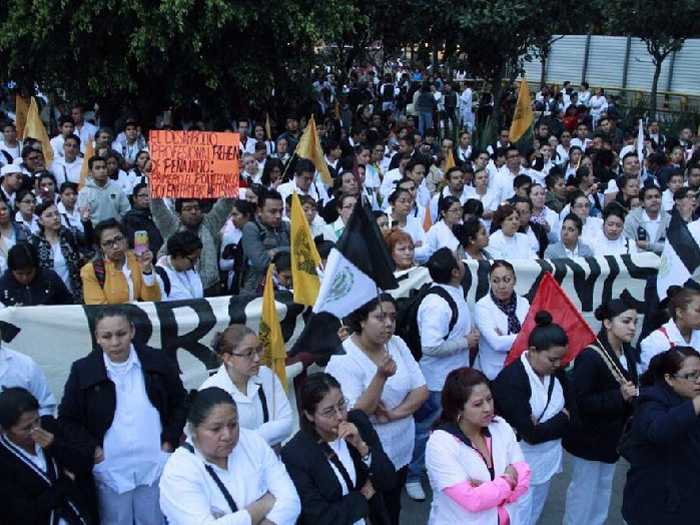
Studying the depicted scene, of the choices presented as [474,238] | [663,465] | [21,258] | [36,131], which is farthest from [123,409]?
[36,131]

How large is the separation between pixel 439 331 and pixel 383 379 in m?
0.96

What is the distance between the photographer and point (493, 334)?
18.7 feet

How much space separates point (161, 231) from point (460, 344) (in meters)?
2.99

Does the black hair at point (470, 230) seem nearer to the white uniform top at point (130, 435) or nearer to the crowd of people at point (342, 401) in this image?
the crowd of people at point (342, 401)

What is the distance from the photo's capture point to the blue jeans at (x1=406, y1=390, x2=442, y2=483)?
5.77 meters

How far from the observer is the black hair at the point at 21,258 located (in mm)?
5539

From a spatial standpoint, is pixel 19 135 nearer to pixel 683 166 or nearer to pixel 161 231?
pixel 161 231

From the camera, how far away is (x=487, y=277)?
22.1 ft

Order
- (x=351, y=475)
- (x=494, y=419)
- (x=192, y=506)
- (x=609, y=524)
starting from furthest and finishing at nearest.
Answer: (x=609, y=524), (x=494, y=419), (x=351, y=475), (x=192, y=506)

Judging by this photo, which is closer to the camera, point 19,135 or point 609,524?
point 609,524

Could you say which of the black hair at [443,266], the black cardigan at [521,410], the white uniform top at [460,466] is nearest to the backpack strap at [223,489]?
the white uniform top at [460,466]

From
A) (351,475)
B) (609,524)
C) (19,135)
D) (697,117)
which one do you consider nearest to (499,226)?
(609,524)

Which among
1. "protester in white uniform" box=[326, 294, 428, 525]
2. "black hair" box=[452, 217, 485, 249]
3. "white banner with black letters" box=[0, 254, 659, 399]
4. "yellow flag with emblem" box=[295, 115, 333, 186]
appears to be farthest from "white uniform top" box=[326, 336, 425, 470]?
"yellow flag with emblem" box=[295, 115, 333, 186]

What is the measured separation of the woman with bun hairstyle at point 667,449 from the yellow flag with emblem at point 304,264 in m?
2.13
